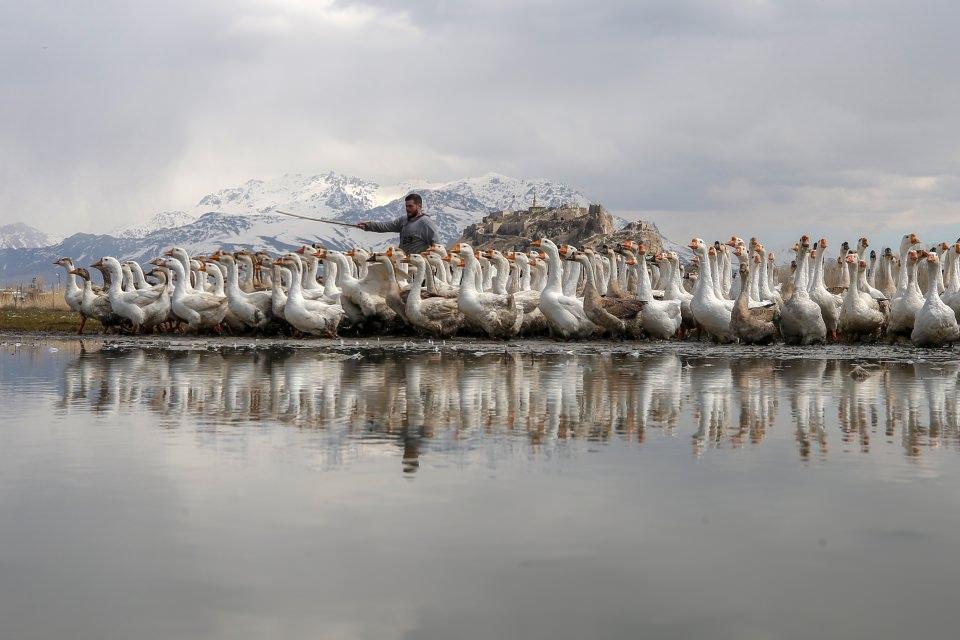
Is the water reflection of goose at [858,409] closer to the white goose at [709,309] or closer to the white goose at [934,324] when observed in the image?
the white goose at [934,324]

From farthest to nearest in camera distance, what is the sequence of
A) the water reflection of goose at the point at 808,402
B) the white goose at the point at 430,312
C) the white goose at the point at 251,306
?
1. the white goose at the point at 251,306
2. the white goose at the point at 430,312
3. the water reflection of goose at the point at 808,402

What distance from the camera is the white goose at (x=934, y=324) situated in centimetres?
2183

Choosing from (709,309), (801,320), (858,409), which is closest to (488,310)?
(709,309)

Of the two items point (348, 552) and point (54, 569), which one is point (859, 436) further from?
point (54, 569)

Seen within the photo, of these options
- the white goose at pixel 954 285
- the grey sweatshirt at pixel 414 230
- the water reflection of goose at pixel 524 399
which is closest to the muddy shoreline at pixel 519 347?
the white goose at pixel 954 285

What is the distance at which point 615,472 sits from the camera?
7977mm

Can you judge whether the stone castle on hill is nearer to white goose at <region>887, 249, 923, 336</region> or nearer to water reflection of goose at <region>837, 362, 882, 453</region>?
white goose at <region>887, 249, 923, 336</region>

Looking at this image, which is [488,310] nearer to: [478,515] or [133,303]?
[133,303]

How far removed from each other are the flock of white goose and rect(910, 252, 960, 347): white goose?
21 millimetres

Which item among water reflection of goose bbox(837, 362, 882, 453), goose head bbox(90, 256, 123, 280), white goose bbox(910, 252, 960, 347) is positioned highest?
goose head bbox(90, 256, 123, 280)

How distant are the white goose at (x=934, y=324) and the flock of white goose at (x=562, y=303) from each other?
0.07 ft

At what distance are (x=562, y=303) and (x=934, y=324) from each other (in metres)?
7.83

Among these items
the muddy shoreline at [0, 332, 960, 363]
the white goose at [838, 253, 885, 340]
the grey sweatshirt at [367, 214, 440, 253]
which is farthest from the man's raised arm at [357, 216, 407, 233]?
the white goose at [838, 253, 885, 340]

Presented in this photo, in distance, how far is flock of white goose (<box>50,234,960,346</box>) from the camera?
77.9ft
